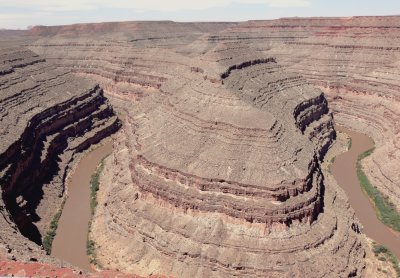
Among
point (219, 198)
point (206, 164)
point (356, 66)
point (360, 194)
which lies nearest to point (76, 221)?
point (206, 164)

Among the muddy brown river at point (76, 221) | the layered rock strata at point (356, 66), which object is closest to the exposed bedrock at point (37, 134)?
the muddy brown river at point (76, 221)

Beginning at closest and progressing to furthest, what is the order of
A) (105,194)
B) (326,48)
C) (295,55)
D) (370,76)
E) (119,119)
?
(105,194)
(119,119)
(370,76)
(326,48)
(295,55)

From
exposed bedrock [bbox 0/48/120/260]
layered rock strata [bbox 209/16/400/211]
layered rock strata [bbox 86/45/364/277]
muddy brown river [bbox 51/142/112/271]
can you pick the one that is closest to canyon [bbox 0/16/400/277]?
layered rock strata [bbox 86/45/364/277]

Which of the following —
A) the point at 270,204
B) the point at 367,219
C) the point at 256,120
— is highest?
the point at 256,120

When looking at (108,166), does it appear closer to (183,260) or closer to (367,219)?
(183,260)

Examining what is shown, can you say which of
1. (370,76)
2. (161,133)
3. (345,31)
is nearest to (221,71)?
(161,133)

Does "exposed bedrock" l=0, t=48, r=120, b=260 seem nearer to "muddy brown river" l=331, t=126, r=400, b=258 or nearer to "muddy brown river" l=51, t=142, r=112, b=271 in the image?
"muddy brown river" l=51, t=142, r=112, b=271

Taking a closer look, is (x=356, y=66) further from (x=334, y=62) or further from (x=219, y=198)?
(x=219, y=198)
